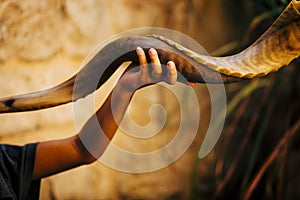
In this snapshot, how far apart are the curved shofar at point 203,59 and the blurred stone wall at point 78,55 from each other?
686mm

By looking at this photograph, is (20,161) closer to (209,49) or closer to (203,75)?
(203,75)

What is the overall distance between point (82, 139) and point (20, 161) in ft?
0.45

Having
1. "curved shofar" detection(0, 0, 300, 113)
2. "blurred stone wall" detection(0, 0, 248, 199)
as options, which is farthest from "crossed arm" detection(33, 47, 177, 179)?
"blurred stone wall" detection(0, 0, 248, 199)

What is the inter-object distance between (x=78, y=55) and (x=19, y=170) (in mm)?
825

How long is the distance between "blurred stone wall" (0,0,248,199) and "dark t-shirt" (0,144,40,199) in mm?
508

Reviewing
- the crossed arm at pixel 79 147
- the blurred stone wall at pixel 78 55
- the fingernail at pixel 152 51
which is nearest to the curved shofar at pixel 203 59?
the fingernail at pixel 152 51

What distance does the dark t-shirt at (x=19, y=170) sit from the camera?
3.80ft

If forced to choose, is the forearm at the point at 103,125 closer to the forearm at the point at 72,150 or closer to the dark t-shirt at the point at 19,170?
the forearm at the point at 72,150

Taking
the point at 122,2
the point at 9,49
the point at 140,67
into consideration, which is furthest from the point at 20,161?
the point at 122,2

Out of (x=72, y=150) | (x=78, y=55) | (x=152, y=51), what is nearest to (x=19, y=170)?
(x=72, y=150)

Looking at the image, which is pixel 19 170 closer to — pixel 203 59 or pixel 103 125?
pixel 103 125

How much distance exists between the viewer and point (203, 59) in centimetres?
95

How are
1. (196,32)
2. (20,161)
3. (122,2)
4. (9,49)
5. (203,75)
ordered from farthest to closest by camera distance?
1. (196,32)
2. (122,2)
3. (9,49)
4. (20,161)
5. (203,75)

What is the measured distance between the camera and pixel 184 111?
2240 millimetres
